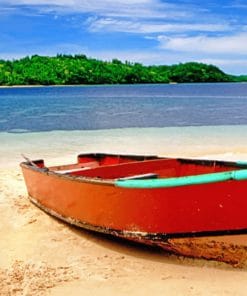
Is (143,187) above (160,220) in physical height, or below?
above

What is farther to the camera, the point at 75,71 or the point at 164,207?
the point at 75,71

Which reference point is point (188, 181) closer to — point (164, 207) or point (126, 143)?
point (164, 207)

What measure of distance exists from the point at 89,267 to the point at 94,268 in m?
0.06

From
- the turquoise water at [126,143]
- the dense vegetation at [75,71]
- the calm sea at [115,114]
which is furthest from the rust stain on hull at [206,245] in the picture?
the dense vegetation at [75,71]

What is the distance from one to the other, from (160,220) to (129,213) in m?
0.36

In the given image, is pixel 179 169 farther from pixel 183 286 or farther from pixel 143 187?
pixel 183 286

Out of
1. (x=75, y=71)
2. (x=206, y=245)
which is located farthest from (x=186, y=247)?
(x=75, y=71)

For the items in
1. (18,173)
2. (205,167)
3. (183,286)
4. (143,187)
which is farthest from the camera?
(18,173)

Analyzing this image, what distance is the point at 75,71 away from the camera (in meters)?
121

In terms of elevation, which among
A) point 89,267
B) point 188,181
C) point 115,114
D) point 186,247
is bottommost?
point 115,114

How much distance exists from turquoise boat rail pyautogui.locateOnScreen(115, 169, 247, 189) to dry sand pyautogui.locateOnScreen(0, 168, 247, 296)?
2.15ft

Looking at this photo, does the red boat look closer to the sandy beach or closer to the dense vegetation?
the sandy beach

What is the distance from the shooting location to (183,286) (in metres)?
4.78

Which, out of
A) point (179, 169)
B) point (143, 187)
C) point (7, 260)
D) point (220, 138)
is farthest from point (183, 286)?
point (220, 138)
